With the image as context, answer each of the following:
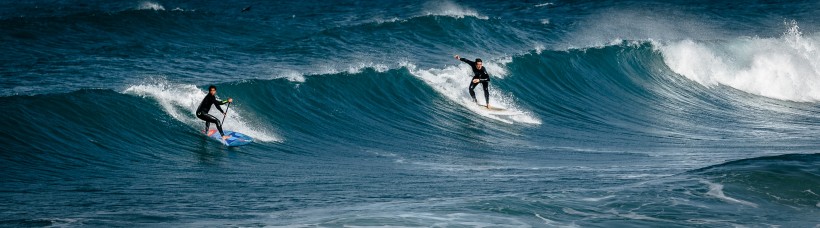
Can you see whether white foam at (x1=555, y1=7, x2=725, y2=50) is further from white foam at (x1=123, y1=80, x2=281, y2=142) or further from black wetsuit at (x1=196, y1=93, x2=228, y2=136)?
black wetsuit at (x1=196, y1=93, x2=228, y2=136)

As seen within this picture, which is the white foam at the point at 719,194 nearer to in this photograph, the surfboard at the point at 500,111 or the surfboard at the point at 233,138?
the surfboard at the point at 233,138

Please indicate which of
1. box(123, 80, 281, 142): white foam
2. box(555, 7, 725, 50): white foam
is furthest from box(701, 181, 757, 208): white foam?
box(555, 7, 725, 50): white foam

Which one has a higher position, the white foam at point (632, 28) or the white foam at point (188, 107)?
the white foam at point (632, 28)

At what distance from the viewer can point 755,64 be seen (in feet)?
99.0

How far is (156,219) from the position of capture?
1138cm

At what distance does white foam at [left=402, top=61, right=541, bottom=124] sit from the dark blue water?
3.2 inches

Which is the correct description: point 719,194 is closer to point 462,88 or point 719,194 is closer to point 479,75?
point 479,75

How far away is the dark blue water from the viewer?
12.2 m

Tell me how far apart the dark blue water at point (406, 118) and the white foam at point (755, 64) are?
0.30 feet

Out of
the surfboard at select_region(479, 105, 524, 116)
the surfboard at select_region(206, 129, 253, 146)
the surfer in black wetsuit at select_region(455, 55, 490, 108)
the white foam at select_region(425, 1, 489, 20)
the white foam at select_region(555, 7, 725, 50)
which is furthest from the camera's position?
the white foam at select_region(425, 1, 489, 20)

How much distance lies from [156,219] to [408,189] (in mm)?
3777

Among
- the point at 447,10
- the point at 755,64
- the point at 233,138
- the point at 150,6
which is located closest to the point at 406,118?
the point at 233,138

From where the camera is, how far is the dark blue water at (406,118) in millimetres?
12219

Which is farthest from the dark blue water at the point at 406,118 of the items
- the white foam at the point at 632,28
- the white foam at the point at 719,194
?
the white foam at the point at 632,28
